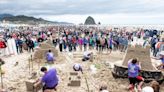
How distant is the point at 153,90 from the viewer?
8.91 m

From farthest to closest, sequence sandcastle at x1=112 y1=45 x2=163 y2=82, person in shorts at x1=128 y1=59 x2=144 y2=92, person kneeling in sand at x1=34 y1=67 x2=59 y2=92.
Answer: sandcastle at x1=112 y1=45 x2=163 y2=82
person in shorts at x1=128 y1=59 x2=144 y2=92
person kneeling in sand at x1=34 y1=67 x2=59 y2=92

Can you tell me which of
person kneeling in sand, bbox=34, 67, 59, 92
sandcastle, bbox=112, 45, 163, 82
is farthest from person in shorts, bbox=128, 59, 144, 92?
person kneeling in sand, bbox=34, 67, 59, 92

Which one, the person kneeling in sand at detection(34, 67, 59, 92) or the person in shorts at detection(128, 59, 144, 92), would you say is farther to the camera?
the person in shorts at detection(128, 59, 144, 92)

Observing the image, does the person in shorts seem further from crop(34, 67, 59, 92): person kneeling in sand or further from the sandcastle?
crop(34, 67, 59, 92): person kneeling in sand

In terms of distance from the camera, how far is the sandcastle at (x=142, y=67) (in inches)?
613

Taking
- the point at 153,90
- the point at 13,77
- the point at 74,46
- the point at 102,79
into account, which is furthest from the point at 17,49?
the point at 153,90

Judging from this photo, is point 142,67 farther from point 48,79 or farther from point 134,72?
point 48,79

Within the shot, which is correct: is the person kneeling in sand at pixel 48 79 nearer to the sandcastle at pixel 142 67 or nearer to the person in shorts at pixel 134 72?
the person in shorts at pixel 134 72

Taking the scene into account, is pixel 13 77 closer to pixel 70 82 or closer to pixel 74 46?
pixel 70 82

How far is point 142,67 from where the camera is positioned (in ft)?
52.5

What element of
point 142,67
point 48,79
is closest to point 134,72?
point 142,67

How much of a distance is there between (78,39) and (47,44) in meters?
7.80

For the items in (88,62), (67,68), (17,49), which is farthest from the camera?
(17,49)

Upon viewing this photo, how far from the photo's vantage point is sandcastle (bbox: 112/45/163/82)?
1557cm
